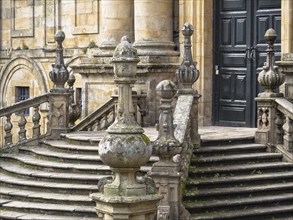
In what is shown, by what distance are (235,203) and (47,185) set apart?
309cm

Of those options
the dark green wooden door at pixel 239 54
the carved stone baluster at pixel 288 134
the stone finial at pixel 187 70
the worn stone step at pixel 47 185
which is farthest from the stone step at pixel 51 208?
the dark green wooden door at pixel 239 54

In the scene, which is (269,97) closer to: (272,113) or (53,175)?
(272,113)

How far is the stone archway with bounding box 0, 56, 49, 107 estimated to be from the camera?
78.7ft

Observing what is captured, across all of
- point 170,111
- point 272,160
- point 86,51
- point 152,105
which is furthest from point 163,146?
point 86,51

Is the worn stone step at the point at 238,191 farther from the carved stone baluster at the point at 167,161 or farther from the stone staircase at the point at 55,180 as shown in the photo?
the carved stone baluster at the point at 167,161

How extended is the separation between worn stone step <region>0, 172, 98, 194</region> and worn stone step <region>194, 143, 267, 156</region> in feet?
6.15

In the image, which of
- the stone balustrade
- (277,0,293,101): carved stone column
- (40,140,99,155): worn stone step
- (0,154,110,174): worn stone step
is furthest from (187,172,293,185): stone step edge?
(277,0,293,101): carved stone column

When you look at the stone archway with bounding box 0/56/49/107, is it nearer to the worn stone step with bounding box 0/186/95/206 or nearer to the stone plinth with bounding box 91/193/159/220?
the worn stone step with bounding box 0/186/95/206

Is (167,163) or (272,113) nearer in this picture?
(167,163)

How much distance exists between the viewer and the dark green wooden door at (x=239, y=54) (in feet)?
62.4

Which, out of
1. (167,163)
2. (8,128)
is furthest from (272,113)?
(8,128)

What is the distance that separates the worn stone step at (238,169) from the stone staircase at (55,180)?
754mm

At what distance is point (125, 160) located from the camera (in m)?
9.11

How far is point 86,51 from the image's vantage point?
22.1 meters
